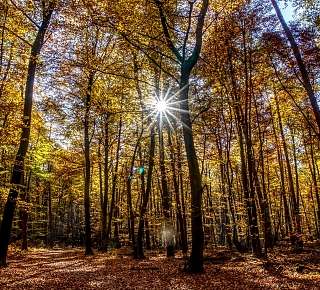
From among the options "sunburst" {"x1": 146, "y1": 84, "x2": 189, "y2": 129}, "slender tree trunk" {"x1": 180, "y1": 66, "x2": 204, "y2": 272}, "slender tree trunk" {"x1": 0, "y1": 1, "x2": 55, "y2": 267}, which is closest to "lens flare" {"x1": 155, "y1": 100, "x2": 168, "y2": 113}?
"sunburst" {"x1": 146, "y1": 84, "x2": 189, "y2": 129}

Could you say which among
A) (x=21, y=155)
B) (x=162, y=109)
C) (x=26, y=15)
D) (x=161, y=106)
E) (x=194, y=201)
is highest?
(x=26, y=15)

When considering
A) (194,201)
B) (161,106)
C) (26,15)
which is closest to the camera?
(194,201)

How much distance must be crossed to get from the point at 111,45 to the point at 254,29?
377 inches

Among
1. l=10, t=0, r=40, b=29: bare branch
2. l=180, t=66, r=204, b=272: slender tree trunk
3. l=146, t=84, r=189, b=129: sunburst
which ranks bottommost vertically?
l=180, t=66, r=204, b=272: slender tree trunk

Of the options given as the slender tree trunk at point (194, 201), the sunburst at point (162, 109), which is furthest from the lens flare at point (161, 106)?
the slender tree trunk at point (194, 201)

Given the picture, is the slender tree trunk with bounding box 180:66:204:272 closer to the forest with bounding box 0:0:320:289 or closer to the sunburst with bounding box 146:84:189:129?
the forest with bounding box 0:0:320:289

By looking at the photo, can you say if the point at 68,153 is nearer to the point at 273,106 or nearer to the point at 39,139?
the point at 39,139

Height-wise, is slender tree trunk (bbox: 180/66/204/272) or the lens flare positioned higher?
the lens flare

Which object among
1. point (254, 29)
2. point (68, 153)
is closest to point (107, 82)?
point (68, 153)

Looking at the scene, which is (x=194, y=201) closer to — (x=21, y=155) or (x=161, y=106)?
(x=21, y=155)

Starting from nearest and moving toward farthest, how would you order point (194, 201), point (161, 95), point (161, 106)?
point (194, 201) < point (161, 106) < point (161, 95)

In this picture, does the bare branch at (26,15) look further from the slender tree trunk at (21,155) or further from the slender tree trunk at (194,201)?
the slender tree trunk at (194,201)

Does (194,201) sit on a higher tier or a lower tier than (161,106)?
lower

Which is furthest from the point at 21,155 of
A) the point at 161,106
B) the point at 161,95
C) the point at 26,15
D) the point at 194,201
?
the point at 161,95
